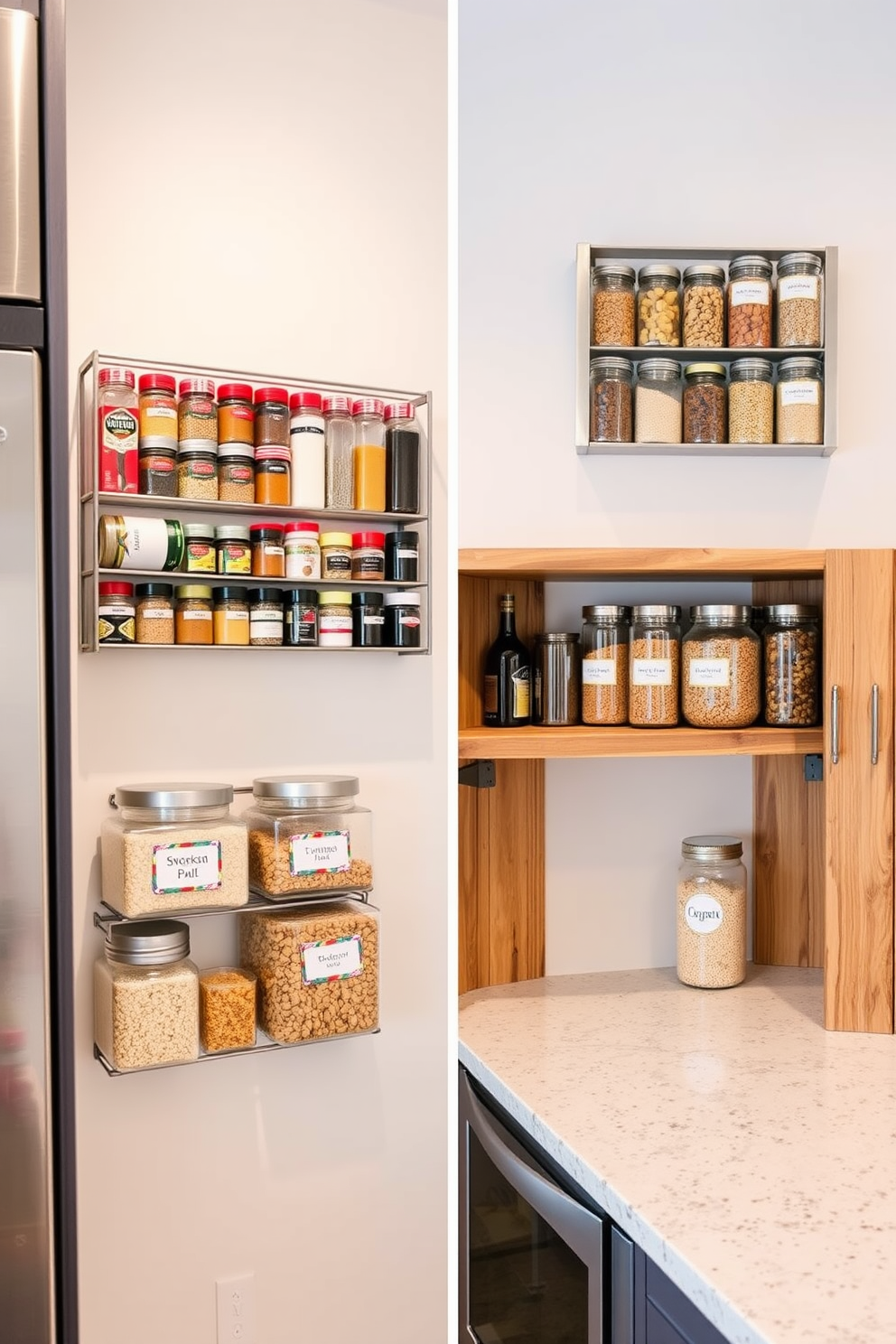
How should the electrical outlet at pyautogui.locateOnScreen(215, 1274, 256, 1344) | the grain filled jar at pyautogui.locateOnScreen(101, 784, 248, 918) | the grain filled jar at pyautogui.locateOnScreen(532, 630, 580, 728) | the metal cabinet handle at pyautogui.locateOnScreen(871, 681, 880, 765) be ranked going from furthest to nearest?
the grain filled jar at pyautogui.locateOnScreen(532, 630, 580, 728), the electrical outlet at pyautogui.locateOnScreen(215, 1274, 256, 1344), the metal cabinet handle at pyautogui.locateOnScreen(871, 681, 880, 765), the grain filled jar at pyautogui.locateOnScreen(101, 784, 248, 918)

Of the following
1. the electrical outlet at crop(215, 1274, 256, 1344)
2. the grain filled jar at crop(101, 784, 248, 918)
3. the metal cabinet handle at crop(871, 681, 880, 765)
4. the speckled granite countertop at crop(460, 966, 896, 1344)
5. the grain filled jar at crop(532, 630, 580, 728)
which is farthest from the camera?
the grain filled jar at crop(532, 630, 580, 728)

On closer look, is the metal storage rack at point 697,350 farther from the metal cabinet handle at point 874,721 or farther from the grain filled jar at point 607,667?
the metal cabinet handle at point 874,721

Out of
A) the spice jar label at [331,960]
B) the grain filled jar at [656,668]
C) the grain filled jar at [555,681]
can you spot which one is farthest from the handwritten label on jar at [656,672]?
the spice jar label at [331,960]

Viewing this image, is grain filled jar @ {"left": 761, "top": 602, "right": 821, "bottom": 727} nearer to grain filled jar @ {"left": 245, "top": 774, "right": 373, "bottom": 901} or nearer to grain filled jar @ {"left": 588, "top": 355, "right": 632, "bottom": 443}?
grain filled jar @ {"left": 588, "top": 355, "right": 632, "bottom": 443}

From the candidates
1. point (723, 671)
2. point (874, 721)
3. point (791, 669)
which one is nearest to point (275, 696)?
point (723, 671)

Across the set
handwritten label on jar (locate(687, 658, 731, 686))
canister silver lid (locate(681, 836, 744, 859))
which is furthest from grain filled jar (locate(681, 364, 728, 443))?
canister silver lid (locate(681, 836, 744, 859))

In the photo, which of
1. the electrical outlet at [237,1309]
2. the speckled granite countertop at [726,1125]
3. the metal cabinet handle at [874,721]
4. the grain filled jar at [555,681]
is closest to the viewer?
the speckled granite countertop at [726,1125]

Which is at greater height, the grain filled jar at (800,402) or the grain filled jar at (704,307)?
the grain filled jar at (704,307)

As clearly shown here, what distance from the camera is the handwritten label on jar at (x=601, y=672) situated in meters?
1.87

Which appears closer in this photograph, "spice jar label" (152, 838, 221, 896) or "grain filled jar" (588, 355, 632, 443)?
"spice jar label" (152, 838, 221, 896)

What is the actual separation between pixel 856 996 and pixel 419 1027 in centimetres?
76

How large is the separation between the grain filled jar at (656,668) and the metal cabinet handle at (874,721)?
0.31m

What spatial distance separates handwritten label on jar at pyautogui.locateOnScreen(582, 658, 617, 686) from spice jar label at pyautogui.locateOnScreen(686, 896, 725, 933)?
408 mm

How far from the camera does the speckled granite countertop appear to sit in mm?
1039
